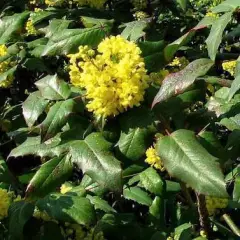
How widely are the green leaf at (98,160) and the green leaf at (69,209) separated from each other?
24 centimetres

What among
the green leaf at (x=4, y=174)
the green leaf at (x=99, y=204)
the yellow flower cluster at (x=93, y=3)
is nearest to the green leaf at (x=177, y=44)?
the green leaf at (x=99, y=204)

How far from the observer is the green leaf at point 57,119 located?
1627 mm

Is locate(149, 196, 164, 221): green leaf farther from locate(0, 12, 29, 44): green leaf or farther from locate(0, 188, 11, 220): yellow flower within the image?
locate(0, 12, 29, 44): green leaf

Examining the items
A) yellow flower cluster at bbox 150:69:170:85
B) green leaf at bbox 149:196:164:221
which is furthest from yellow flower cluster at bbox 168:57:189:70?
green leaf at bbox 149:196:164:221

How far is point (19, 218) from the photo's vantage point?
180 centimetres

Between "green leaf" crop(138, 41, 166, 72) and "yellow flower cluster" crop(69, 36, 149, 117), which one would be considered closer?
"yellow flower cluster" crop(69, 36, 149, 117)

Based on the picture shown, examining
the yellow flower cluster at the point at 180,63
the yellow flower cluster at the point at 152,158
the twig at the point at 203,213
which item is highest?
the yellow flower cluster at the point at 180,63

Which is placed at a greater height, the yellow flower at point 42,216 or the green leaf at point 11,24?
the green leaf at point 11,24

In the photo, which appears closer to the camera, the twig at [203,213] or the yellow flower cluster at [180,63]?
the twig at [203,213]

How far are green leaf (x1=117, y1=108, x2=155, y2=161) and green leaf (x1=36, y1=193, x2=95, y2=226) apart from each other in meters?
0.30

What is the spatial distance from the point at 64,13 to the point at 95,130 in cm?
121

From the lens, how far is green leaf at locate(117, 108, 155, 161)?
157 centimetres

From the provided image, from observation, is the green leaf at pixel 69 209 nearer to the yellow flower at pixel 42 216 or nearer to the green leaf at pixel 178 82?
the yellow flower at pixel 42 216

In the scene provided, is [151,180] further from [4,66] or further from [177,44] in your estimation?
[4,66]
